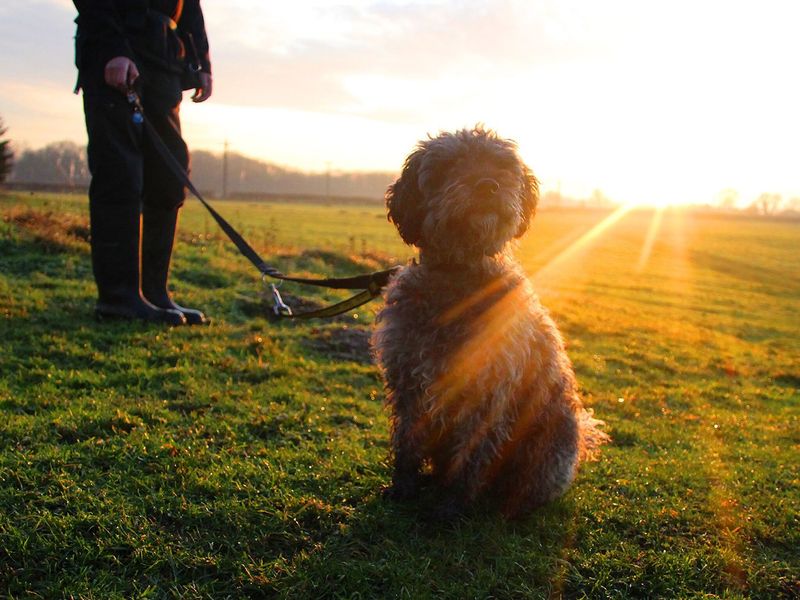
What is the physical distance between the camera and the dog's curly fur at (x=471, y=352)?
13.3 ft

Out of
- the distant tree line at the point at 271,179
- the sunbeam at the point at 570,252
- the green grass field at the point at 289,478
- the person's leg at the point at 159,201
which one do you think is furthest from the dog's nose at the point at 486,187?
the distant tree line at the point at 271,179

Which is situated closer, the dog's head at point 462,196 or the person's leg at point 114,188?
the dog's head at point 462,196

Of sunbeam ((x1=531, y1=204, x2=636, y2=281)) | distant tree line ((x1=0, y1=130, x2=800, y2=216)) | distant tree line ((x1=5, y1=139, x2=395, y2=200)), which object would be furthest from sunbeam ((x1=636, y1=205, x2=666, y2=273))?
distant tree line ((x1=5, y1=139, x2=395, y2=200))

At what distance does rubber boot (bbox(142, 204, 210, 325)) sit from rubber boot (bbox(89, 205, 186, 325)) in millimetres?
280

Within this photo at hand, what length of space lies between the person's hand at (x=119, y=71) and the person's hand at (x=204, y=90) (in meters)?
1.16

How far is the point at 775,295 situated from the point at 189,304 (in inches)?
1202

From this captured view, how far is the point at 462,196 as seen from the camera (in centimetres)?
424

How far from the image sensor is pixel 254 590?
3193 mm

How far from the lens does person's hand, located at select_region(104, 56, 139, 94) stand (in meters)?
5.91

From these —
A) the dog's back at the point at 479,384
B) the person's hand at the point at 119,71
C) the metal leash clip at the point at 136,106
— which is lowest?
the dog's back at the point at 479,384

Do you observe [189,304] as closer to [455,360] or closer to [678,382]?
[455,360]

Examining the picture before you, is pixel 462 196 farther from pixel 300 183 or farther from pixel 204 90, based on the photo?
pixel 300 183

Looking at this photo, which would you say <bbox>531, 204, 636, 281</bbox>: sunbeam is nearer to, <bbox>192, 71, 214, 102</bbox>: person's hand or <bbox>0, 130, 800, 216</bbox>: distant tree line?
<bbox>192, 71, 214, 102</bbox>: person's hand

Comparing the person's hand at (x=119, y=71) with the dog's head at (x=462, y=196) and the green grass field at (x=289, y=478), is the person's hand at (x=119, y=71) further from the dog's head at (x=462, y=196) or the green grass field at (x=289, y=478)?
the dog's head at (x=462, y=196)
